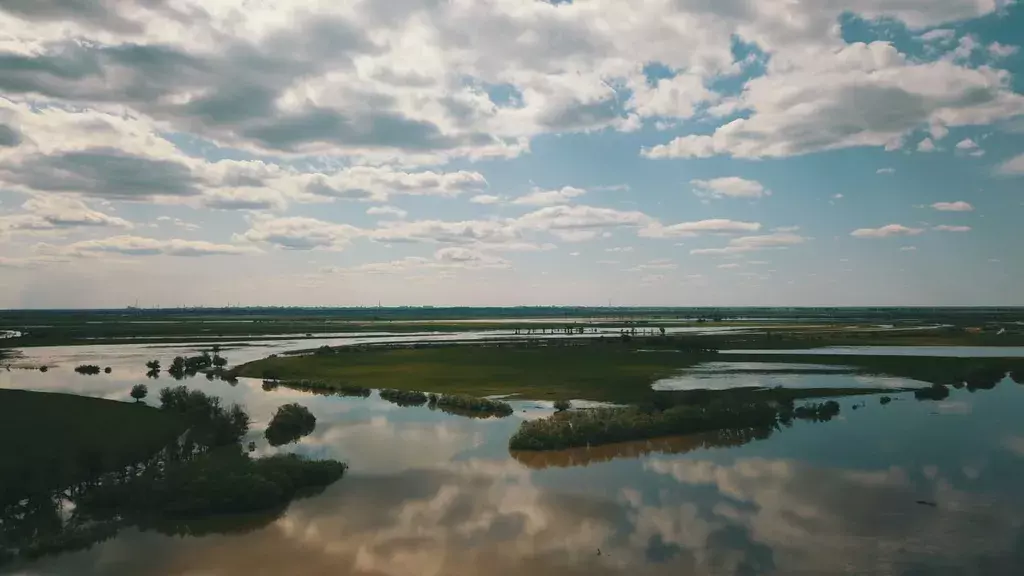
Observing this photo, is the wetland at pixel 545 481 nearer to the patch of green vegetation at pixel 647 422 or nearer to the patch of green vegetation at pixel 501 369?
the patch of green vegetation at pixel 647 422

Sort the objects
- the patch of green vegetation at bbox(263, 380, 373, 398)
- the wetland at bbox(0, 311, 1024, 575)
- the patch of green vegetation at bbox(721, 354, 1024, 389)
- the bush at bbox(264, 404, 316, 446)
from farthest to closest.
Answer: the patch of green vegetation at bbox(721, 354, 1024, 389)
the patch of green vegetation at bbox(263, 380, 373, 398)
the bush at bbox(264, 404, 316, 446)
the wetland at bbox(0, 311, 1024, 575)

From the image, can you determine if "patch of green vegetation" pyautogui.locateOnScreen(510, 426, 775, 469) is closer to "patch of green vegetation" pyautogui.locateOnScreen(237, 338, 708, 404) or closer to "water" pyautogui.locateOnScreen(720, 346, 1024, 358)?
"patch of green vegetation" pyautogui.locateOnScreen(237, 338, 708, 404)

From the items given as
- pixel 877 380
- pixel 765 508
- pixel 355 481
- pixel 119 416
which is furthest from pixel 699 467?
pixel 877 380

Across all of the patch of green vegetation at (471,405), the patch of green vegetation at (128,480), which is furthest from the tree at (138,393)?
the patch of green vegetation at (471,405)

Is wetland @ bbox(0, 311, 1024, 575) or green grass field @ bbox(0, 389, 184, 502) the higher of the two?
green grass field @ bbox(0, 389, 184, 502)

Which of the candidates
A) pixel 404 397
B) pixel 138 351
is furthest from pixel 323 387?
pixel 138 351

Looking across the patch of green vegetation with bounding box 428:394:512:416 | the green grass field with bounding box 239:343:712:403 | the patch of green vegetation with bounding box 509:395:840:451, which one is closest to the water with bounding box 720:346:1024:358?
the green grass field with bounding box 239:343:712:403
